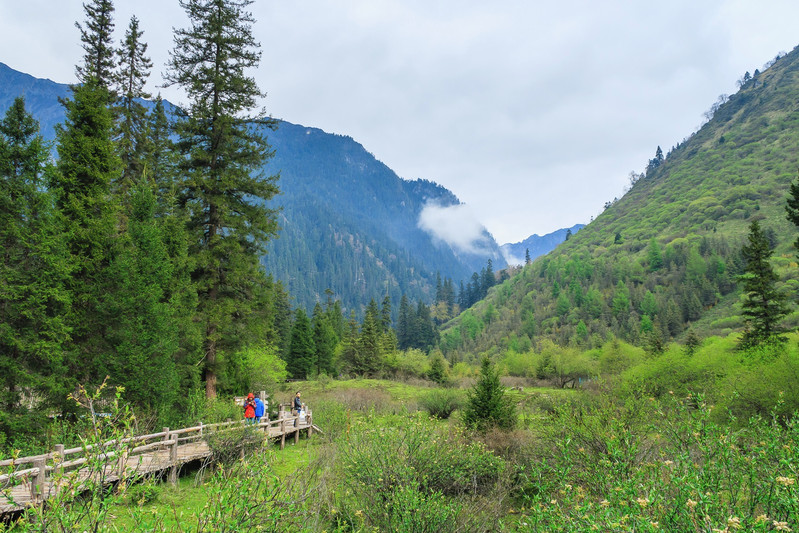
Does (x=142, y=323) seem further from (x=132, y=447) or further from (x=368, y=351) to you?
(x=368, y=351)

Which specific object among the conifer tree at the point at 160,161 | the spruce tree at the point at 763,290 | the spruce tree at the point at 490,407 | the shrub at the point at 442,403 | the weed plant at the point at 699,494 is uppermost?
the conifer tree at the point at 160,161

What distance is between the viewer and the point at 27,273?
1116 centimetres

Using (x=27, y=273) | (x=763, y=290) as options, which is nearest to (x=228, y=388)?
(x=27, y=273)

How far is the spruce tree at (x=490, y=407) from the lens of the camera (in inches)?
659

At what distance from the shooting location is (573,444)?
9906 millimetres

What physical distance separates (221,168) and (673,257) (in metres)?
113

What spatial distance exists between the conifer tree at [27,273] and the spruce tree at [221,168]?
4.61 m

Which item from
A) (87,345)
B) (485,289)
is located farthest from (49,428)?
(485,289)

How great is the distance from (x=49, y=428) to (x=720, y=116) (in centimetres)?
25977

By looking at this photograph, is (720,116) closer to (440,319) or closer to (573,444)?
(440,319)

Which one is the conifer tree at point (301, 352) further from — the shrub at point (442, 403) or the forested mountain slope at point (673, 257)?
the forested mountain slope at point (673, 257)

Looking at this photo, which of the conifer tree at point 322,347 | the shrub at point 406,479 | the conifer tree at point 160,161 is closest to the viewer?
the shrub at point 406,479

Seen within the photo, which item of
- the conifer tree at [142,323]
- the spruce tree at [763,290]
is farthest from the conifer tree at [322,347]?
the spruce tree at [763,290]

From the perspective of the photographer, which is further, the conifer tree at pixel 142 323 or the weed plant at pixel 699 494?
the conifer tree at pixel 142 323
